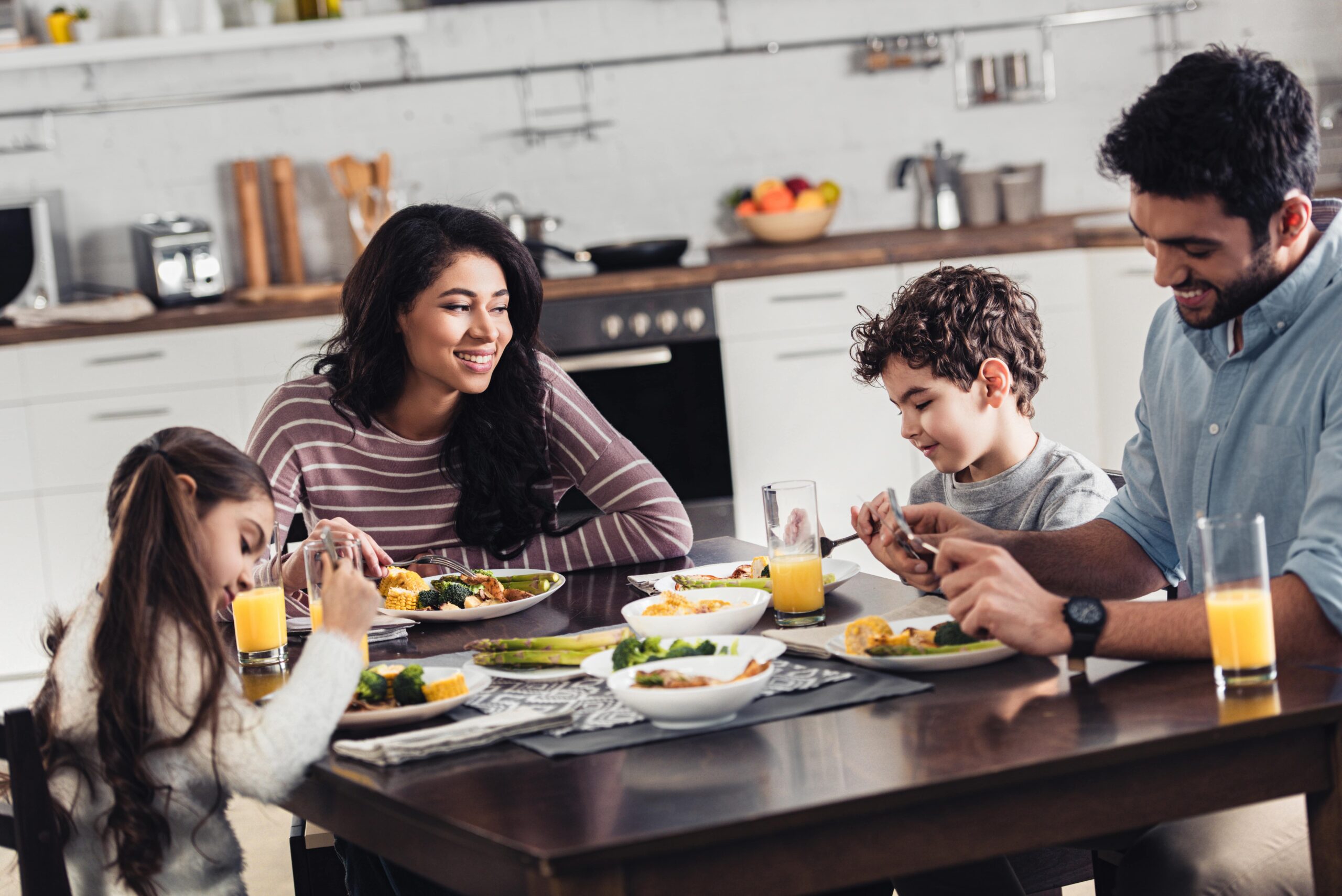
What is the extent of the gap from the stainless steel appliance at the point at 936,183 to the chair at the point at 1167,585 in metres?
2.77

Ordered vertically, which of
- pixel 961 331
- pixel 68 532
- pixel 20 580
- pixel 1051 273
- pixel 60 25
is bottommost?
pixel 20 580

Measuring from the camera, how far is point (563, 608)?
194 centimetres

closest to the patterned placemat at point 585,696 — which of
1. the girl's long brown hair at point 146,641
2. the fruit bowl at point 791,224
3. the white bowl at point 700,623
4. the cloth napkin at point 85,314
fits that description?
the white bowl at point 700,623

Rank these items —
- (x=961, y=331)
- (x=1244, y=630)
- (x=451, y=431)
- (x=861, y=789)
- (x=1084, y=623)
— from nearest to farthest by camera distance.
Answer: (x=861, y=789)
(x=1244, y=630)
(x=1084, y=623)
(x=961, y=331)
(x=451, y=431)

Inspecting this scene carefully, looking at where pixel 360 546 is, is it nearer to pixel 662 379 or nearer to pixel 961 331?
pixel 961 331

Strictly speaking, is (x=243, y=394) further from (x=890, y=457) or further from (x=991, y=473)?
(x=991, y=473)

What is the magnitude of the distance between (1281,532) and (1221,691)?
393 millimetres

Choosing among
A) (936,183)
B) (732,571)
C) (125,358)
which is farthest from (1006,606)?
(936,183)

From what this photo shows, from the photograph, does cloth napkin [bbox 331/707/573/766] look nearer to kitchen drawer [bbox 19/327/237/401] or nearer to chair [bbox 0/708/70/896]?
chair [bbox 0/708/70/896]

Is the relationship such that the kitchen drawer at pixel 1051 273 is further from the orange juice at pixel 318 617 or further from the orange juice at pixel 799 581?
the orange juice at pixel 318 617

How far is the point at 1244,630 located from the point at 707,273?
10.1 feet

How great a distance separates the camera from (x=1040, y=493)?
2.09 metres

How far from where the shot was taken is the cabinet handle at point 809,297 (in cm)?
429

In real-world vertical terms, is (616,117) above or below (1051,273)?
above
